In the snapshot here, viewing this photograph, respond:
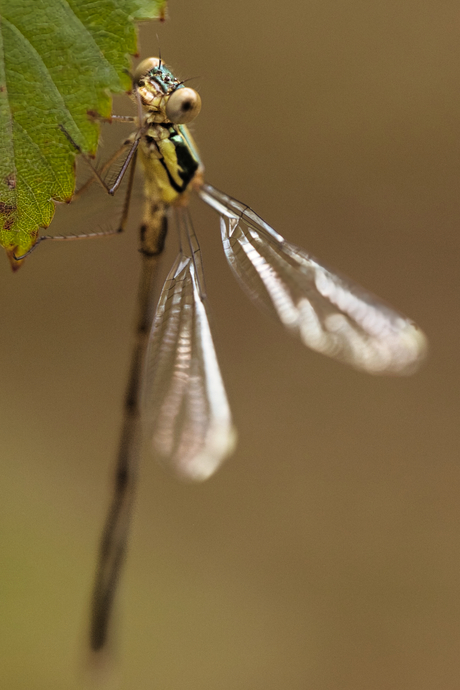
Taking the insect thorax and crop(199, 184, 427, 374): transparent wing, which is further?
crop(199, 184, 427, 374): transparent wing

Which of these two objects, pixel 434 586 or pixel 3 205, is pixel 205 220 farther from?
pixel 3 205

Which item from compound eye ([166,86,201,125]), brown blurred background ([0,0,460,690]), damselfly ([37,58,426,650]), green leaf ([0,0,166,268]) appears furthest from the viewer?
brown blurred background ([0,0,460,690])

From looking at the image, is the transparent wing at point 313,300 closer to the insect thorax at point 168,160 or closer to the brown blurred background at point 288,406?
the insect thorax at point 168,160

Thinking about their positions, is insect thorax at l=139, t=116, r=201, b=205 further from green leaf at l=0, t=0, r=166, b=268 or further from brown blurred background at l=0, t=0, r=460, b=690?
brown blurred background at l=0, t=0, r=460, b=690

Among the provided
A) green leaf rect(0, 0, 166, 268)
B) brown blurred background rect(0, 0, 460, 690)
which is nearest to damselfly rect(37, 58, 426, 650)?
green leaf rect(0, 0, 166, 268)

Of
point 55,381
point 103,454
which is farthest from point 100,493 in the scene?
point 55,381

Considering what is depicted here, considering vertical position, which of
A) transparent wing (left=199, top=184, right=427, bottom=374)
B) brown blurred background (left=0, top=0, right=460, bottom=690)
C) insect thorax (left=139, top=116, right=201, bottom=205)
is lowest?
brown blurred background (left=0, top=0, right=460, bottom=690)

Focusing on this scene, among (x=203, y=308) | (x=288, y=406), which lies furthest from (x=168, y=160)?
(x=288, y=406)
